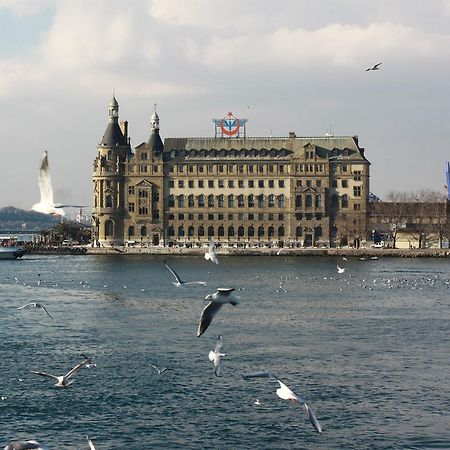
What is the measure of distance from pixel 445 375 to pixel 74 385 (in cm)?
1370

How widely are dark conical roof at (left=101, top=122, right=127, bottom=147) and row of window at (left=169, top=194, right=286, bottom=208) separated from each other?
12192 millimetres

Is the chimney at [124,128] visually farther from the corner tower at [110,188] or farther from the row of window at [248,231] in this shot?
the row of window at [248,231]

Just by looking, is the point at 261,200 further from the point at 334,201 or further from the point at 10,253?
the point at 10,253

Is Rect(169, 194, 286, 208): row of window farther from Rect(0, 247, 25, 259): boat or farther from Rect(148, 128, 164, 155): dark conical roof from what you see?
Rect(0, 247, 25, 259): boat

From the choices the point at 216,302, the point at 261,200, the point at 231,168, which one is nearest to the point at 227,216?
the point at 261,200

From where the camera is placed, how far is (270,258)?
141 metres

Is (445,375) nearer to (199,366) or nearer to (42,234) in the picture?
(199,366)

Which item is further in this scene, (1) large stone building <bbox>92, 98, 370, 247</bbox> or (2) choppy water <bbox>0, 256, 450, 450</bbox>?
(1) large stone building <bbox>92, 98, 370, 247</bbox>

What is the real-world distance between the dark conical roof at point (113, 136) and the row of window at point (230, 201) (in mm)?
12192

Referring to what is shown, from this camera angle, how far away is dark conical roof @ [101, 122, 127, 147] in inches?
6417

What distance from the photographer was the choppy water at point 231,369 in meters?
30.4

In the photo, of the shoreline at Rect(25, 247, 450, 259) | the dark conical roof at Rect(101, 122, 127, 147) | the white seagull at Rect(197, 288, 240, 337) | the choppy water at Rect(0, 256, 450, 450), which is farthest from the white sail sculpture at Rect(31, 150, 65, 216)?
the dark conical roof at Rect(101, 122, 127, 147)

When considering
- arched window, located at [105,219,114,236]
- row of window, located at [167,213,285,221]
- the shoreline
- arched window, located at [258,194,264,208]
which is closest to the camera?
the shoreline

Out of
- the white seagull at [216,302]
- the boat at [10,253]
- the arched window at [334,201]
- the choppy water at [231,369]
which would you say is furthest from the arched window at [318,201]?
the white seagull at [216,302]
